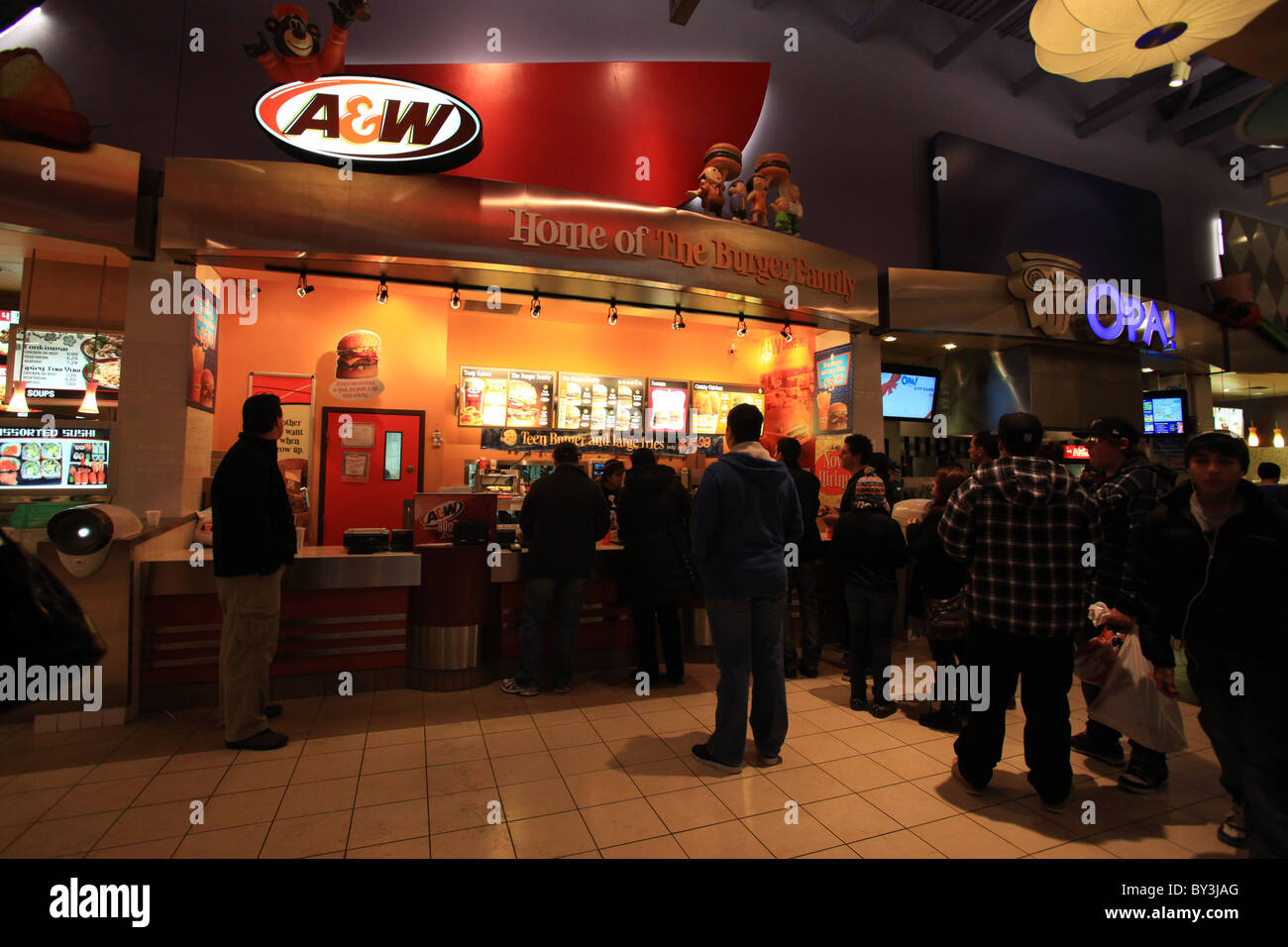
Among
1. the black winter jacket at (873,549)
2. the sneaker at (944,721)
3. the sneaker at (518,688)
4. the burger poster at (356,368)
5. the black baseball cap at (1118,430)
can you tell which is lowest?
the sneaker at (518,688)

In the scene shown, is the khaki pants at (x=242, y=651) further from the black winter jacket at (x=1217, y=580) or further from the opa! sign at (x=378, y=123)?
the black winter jacket at (x=1217, y=580)

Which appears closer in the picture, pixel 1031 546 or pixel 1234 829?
pixel 1234 829

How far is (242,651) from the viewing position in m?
3.55

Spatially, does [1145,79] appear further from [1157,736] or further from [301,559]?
[301,559]

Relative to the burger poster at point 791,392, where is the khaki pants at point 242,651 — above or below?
below

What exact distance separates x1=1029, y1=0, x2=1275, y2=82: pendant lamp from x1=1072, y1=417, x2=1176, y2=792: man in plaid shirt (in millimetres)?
3611

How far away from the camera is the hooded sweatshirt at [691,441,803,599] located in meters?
3.35

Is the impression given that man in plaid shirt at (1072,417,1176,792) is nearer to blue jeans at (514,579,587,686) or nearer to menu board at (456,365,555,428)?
blue jeans at (514,579,587,686)

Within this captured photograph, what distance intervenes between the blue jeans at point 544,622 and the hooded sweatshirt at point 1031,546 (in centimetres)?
279

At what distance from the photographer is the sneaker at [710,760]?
3.35 meters

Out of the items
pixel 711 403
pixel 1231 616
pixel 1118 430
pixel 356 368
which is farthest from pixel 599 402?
pixel 1231 616

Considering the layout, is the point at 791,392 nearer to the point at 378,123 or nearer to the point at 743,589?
the point at 743,589

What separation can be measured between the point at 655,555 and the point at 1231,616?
3.14m

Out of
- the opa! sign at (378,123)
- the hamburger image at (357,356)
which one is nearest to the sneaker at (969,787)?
the opa! sign at (378,123)
